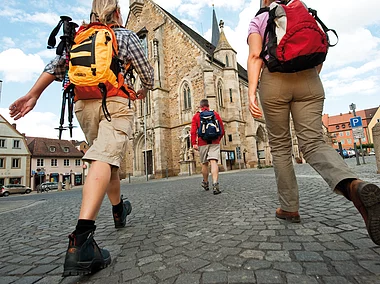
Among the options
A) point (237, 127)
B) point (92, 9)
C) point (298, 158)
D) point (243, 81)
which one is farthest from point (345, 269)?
point (298, 158)

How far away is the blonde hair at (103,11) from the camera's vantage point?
1927 mm

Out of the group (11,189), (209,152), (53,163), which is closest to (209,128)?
(209,152)

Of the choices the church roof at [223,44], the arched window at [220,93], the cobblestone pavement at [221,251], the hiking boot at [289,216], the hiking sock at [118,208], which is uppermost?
the church roof at [223,44]

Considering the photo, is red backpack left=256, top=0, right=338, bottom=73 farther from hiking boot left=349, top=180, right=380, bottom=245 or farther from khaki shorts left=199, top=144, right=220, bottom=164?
khaki shorts left=199, top=144, right=220, bottom=164

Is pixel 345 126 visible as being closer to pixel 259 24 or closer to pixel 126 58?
pixel 259 24

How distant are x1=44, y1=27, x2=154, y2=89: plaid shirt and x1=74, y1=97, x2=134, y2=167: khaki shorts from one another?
35 cm

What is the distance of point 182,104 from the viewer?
20094 millimetres

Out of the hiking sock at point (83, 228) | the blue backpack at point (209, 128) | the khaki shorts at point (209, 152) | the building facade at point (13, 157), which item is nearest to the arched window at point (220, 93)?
the blue backpack at point (209, 128)

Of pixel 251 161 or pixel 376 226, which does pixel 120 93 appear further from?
pixel 251 161

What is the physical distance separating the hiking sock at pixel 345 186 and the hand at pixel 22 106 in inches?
92.8

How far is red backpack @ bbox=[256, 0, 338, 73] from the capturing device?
68.1 inches

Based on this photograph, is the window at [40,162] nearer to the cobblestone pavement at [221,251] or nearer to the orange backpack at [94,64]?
the cobblestone pavement at [221,251]

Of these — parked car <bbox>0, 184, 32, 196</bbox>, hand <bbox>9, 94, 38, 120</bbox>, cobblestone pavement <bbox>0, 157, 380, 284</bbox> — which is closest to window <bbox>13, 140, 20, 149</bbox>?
parked car <bbox>0, 184, 32, 196</bbox>

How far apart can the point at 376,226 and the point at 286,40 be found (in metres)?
1.39
